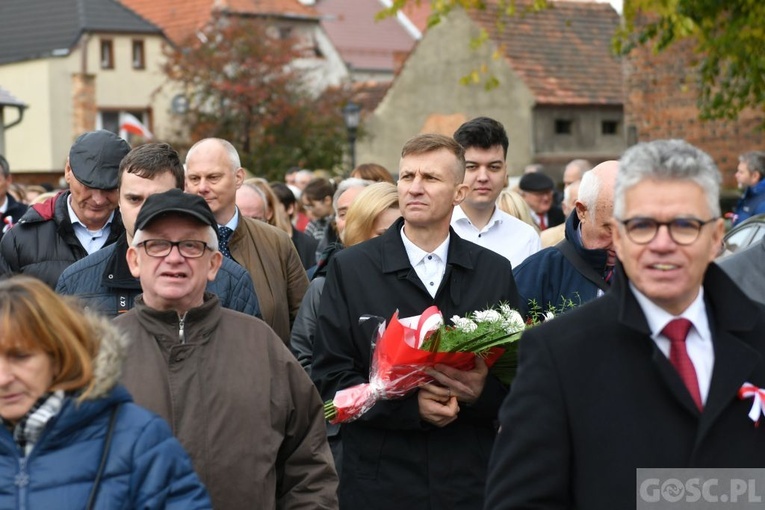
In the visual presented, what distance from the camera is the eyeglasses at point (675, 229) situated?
3721mm

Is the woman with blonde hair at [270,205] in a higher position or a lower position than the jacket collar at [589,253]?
higher

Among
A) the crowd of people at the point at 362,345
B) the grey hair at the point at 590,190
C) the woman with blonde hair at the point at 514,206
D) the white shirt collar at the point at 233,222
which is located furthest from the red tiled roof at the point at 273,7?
the grey hair at the point at 590,190

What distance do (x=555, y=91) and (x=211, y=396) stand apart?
124 feet

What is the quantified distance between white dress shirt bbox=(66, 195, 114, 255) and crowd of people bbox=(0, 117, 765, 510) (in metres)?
0.01

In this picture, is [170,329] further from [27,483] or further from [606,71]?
[606,71]

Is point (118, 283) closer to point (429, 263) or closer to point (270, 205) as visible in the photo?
point (429, 263)

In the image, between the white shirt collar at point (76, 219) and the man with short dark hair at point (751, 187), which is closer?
the white shirt collar at point (76, 219)

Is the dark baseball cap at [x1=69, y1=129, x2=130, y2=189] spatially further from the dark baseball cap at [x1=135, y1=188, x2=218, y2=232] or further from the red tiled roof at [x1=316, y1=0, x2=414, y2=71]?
the red tiled roof at [x1=316, y1=0, x2=414, y2=71]

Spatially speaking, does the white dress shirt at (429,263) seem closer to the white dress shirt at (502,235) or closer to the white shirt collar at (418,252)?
the white shirt collar at (418,252)

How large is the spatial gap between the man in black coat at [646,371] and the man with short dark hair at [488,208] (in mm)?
4486

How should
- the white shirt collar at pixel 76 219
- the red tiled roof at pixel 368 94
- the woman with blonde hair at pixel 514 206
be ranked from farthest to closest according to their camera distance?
1. the red tiled roof at pixel 368 94
2. the woman with blonde hair at pixel 514 206
3. the white shirt collar at pixel 76 219

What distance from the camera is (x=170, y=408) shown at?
4898 millimetres

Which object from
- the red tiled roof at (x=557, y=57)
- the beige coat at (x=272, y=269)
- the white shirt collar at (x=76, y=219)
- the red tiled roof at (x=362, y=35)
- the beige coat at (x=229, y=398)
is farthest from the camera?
the red tiled roof at (x=362, y=35)

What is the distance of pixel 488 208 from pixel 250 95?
33.5 meters
